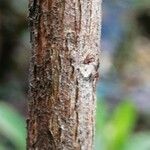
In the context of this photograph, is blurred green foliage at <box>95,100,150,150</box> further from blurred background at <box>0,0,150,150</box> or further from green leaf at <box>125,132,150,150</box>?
blurred background at <box>0,0,150,150</box>

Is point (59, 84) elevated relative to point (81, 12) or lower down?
lower down

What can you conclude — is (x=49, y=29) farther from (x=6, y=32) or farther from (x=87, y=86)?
(x=6, y=32)

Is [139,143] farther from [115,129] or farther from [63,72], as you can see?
[63,72]

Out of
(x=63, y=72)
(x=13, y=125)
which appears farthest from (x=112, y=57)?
(x=63, y=72)

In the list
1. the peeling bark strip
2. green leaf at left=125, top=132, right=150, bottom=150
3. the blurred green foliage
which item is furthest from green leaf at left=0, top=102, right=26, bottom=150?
the peeling bark strip

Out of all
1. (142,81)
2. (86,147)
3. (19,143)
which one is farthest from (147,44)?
(86,147)

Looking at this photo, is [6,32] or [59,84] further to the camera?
[6,32]

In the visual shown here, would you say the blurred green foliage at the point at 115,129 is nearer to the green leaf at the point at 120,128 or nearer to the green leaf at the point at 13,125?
the green leaf at the point at 120,128

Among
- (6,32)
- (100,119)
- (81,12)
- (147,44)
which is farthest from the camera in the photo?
(147,44)
